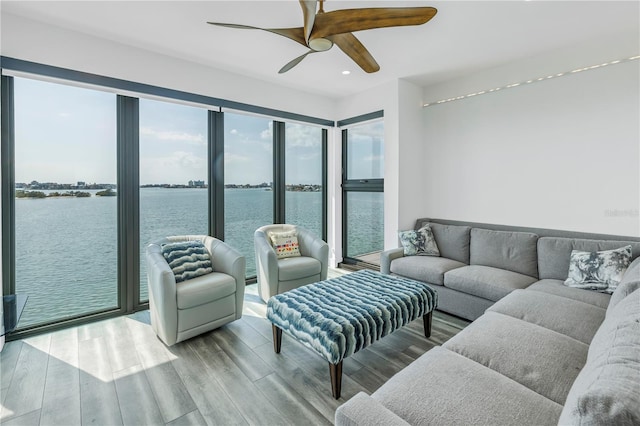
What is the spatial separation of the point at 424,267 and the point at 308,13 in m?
2.62

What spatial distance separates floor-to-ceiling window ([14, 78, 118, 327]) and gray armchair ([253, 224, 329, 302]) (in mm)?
1465

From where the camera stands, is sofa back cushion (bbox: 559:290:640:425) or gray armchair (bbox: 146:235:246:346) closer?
sofa back cushion (bbox: 559:290:640:425)

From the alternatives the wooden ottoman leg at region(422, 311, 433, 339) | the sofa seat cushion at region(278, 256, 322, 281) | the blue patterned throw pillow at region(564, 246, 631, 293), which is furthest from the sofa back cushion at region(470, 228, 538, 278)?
the sofa seat cushion at region(278, 256, 322, 281)

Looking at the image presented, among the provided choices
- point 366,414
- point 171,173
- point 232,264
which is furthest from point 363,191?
point 366,414

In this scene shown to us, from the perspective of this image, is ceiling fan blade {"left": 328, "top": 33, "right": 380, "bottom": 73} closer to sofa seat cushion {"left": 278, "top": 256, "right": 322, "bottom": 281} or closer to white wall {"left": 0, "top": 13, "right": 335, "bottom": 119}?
white wall {"left": 0, "top": 13, "right": 335, "bottom": 119}

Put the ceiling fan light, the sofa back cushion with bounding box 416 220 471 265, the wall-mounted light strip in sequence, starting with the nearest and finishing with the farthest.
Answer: the ceiling fan light → the wall-mounted light strip → the sofa back cushion with bounding box 416 220 471 265

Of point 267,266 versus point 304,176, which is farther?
point 304,176

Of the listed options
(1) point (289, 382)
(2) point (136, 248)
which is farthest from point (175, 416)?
(2) point (136, 248)

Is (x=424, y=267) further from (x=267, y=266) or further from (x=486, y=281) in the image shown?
(x=267, y=266)

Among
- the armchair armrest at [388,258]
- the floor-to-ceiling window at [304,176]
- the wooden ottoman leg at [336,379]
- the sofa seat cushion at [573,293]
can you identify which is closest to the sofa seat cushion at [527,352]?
the wooden ottoman leg at [336,379]

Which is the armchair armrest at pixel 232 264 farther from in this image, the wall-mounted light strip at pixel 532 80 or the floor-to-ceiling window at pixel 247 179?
the wall-mounted light strip at pixel 532 80

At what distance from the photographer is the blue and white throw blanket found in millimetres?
1872

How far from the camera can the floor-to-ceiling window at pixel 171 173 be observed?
10.8ft

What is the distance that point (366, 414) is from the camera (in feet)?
3.54
